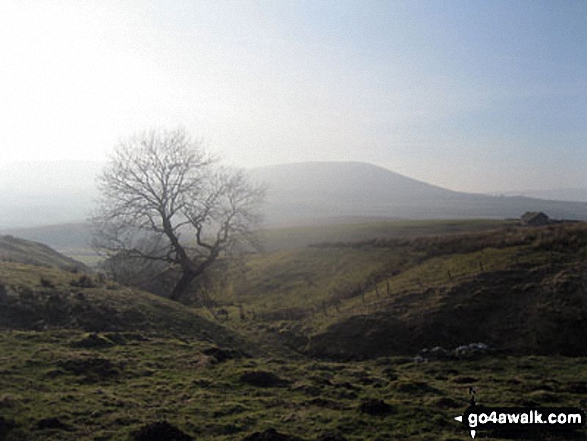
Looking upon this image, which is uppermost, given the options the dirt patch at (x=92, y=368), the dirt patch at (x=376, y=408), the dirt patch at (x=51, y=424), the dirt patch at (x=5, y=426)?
the dirt patch at (x=5, y=426)

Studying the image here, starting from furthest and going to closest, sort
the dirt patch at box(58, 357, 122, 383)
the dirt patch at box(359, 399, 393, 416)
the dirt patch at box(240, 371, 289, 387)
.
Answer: the dirt patch at box(240, 371, 289, 387), the dirt patch at box(58, 357, 122, 383), the dirt patch at box(359, 399, 393, 416)

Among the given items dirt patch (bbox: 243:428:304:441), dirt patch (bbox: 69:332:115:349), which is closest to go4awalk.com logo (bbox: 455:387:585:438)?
dirt patch (bbox: 243:428:304:441)

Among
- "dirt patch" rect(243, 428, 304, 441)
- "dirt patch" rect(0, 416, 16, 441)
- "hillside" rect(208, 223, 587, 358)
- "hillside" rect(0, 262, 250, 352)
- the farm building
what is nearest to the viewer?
"dirt patch" rect(0, 416, 16, 441)

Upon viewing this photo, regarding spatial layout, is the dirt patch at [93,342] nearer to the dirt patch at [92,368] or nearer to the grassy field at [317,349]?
the grassy field at [317,349]

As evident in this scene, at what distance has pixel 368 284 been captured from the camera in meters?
36.8

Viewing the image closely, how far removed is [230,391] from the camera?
1473cm

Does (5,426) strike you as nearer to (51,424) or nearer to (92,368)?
(51,424)

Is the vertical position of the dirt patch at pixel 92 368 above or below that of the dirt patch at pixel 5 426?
below

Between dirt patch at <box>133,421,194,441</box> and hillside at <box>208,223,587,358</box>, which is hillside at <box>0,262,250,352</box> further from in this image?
dirt patch at <box>133,421,194,441</box>

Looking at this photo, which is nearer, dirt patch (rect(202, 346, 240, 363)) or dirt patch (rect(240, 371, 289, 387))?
dirt patch (rect(240, 371, 289, 387))

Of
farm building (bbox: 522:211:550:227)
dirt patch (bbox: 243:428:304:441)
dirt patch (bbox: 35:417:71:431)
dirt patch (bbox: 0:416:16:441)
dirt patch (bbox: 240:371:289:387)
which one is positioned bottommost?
dirt patch (bbox: 240:371:289:387)

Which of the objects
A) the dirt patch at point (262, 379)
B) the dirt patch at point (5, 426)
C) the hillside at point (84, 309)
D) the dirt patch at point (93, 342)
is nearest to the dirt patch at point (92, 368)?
the dirt patch at point (93, 342)

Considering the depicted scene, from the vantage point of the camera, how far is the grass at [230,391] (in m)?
11.4

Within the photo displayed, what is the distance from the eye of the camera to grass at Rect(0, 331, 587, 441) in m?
11.4
